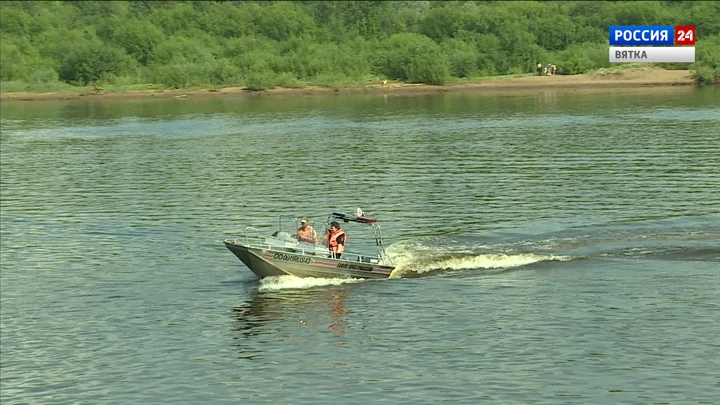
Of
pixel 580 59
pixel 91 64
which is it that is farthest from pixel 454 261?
pixel 91 64

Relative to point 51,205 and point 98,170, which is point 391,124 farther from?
point 51,205

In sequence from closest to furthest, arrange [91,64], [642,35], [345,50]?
[642,35]
[91,64]
[345,50]

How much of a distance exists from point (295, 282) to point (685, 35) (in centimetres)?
13502

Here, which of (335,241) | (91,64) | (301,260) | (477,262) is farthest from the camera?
(91,64)

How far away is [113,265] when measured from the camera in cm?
5391

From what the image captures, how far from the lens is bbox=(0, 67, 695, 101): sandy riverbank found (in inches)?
6152

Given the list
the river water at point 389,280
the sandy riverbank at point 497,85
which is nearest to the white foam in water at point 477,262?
the river water at point 389,280

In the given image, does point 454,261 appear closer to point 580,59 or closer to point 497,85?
point 497,85

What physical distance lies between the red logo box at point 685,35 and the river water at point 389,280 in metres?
77.1

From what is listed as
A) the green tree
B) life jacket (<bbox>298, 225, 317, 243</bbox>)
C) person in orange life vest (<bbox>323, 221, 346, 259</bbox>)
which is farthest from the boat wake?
the green tree

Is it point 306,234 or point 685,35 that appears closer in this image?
point 306,234

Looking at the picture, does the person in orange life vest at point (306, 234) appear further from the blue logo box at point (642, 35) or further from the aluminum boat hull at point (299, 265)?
the blue logo box at point (642, 35)

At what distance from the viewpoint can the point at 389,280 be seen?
49000 mm

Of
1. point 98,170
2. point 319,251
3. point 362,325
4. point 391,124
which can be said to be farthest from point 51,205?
point 391,124
